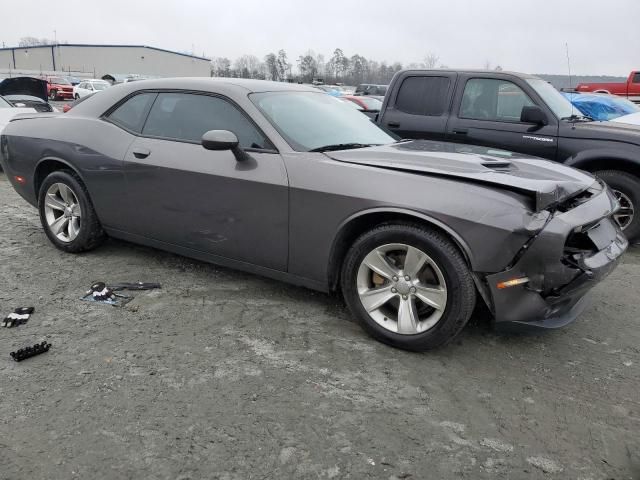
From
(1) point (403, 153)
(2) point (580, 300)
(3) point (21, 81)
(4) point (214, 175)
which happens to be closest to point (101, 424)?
(4) point (214, 175)

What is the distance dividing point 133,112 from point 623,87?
889 inches

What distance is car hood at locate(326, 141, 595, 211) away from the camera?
2.84 m

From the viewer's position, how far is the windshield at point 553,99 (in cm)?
559

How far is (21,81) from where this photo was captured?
12617 mm

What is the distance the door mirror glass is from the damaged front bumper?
1758 mm

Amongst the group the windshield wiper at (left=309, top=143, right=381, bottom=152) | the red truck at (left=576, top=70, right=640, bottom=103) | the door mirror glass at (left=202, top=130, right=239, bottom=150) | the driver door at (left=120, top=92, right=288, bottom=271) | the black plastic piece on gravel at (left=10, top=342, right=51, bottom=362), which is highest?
the red truck at (left=576, top=70, right=640, bottom=103)

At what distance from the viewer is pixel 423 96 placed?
6.14 m

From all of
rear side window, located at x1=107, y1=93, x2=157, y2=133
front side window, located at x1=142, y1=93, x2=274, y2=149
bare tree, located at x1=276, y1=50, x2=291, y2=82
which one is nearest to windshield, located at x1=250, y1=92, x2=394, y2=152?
front side window, located at x1=142, y1=93, x2=274, y2=149

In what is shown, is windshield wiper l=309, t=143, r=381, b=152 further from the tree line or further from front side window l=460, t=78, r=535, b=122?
the tree line

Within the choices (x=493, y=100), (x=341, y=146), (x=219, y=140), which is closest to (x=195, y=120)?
(x=219, y=140)

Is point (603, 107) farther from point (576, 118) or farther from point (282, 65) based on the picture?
point (282, 65)

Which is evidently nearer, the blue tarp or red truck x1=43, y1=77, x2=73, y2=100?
the blue tarp

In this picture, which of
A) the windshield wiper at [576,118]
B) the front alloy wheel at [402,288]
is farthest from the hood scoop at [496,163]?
the windshield wiper at [576,118]

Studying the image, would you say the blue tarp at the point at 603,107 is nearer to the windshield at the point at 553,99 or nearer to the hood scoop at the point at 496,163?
the windshield at the point at 553,99
